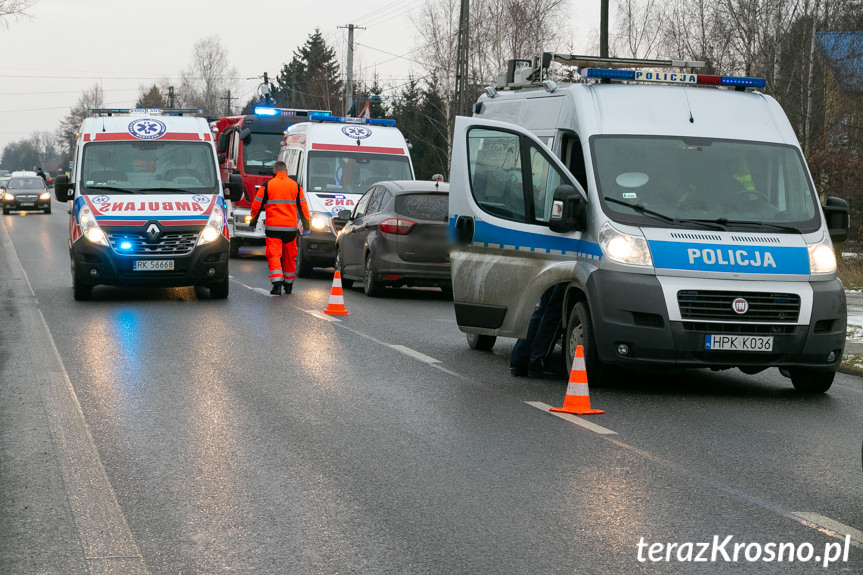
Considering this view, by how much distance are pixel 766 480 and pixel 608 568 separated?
6.67 feet

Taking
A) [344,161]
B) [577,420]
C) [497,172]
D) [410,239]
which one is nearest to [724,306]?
[577,420]

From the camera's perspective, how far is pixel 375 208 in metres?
19.0

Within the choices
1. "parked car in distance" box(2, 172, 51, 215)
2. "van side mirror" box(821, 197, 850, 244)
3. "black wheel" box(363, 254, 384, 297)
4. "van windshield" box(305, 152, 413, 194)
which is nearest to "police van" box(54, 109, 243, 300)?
"black wheel" box(363, 254, 384, 297)

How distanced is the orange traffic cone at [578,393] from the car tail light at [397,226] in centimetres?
920

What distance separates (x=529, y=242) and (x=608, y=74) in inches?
62.5

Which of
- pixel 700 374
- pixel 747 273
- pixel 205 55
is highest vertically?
pixel 205 55

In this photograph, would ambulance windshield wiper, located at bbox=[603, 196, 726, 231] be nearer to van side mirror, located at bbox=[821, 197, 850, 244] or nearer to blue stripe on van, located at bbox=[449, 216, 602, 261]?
blue stripe on van, located at bbox=[449, 216, 602, 261]

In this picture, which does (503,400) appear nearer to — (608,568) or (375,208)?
(608,568)

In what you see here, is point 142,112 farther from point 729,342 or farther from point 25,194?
point 25,194

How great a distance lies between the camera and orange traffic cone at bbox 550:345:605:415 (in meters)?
8.91

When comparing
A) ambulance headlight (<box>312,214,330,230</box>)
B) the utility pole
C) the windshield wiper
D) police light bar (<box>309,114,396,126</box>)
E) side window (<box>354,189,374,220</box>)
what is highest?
the utility pole

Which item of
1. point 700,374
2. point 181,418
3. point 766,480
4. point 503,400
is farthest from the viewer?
point 700,374

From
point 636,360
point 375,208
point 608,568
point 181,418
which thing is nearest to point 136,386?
point 181,418

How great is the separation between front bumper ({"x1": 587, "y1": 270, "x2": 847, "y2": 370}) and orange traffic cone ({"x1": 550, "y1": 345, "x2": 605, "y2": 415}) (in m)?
0.84
